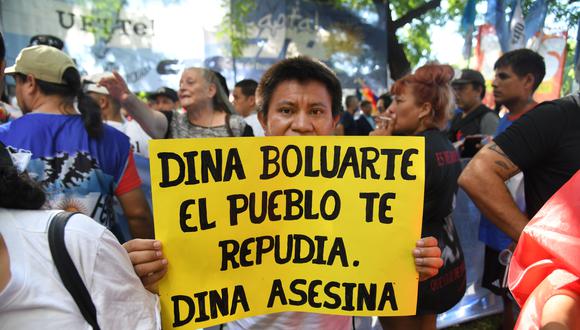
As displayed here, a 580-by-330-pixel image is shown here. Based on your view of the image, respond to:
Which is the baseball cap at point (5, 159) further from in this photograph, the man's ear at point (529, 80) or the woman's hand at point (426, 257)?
the man's ear at point (529, 80)

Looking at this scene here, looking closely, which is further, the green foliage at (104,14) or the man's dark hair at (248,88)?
the green foliage at (104,14)

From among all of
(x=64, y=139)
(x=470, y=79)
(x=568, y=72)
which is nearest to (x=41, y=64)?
(x=64, y=139)

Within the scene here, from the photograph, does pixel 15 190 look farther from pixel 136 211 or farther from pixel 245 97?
pixel 245 97

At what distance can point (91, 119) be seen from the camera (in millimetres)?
2285

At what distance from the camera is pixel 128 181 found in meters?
2.44

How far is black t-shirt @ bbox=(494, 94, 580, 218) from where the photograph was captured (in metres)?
1.72

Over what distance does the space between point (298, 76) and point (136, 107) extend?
6.20 feet

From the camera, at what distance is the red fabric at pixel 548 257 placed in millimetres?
949

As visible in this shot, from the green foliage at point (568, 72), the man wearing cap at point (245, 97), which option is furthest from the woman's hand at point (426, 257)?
the green foliage at point (568, 72)

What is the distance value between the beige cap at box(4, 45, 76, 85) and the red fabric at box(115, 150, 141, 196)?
1.81 ft

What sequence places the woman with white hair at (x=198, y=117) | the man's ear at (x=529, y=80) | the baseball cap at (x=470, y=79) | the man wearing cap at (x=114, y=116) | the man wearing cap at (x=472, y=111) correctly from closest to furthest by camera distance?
the woman with white hair at (x=198, y=117) < the man's ear at (x=529, y=80) < the man wearing cap at (x=114, y=116) < the man wearing cap at (x=472, y=111) < the baseball cap at (x=470, y=79)

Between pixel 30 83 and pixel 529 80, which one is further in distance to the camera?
pixel 529 80

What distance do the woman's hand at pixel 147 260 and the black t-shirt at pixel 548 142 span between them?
1.42m

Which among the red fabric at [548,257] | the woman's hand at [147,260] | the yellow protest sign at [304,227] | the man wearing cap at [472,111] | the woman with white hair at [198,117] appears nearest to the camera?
the red fabric at [548,257]
